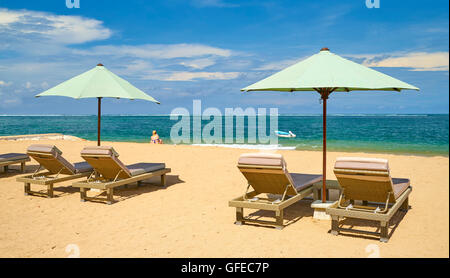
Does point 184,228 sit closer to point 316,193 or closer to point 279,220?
point 279,220

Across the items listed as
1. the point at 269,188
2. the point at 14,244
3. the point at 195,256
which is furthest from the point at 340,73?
the point at 14,244

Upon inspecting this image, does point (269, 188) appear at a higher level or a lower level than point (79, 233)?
higher

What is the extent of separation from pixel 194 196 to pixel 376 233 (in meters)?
3.35

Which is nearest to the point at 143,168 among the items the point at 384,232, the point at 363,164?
the point at 363,164

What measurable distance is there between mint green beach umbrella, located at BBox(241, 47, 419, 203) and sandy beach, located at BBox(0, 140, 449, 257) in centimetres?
155

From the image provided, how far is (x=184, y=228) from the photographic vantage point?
5094 millimetres

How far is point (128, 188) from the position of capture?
7801 mm

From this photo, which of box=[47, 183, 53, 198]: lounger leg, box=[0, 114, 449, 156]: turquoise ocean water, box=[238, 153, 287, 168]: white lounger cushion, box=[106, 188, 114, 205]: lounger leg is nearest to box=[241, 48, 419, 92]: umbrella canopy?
box=[238, 153, 287, 168]: white lounger cushion

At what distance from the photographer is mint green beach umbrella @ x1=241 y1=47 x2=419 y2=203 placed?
4668 mm

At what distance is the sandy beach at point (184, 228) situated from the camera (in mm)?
4242

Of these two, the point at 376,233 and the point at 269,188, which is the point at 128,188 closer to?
the point at 269,188

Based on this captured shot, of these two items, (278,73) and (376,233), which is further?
(278,73)

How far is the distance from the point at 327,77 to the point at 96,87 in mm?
4479
